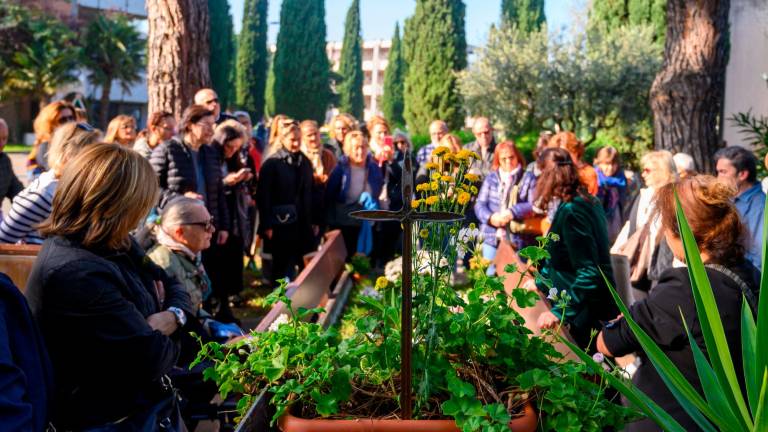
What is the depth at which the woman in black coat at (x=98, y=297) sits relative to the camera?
2.27m

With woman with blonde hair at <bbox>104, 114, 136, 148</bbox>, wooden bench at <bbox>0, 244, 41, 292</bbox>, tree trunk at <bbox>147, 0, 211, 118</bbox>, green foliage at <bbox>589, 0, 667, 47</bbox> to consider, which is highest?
green foliage at <bbox>589, 0, 667, 47</bbox>

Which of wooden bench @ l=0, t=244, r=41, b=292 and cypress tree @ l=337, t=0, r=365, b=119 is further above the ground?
cypress tree @ l=337, t=0, r=365, b=119

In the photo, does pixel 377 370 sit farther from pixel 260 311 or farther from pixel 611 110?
pixel 611 110

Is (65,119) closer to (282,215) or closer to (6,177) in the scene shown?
(6,177)

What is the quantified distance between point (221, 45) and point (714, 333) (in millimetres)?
40931

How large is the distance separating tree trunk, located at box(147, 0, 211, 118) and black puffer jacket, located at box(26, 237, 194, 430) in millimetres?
6947

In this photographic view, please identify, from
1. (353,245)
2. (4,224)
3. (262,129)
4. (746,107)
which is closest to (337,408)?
(4,224)

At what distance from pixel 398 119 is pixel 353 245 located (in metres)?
51.9

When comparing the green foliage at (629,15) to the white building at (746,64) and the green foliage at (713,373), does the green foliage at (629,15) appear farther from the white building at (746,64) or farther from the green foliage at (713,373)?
the green foliage at (713,373)

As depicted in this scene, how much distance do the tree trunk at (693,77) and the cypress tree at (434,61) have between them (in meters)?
20.8

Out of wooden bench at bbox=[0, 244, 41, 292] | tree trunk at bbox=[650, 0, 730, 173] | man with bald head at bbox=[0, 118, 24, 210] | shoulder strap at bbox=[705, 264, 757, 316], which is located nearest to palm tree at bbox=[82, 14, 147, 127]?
tree trunk at bbox=[650, 0, 730, 173]

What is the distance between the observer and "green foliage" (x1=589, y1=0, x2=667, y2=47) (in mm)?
23000

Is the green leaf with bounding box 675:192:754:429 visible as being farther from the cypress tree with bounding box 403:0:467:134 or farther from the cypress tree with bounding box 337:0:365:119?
the cypress tree with bounding box 337:0:365:119

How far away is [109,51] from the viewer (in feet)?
153
